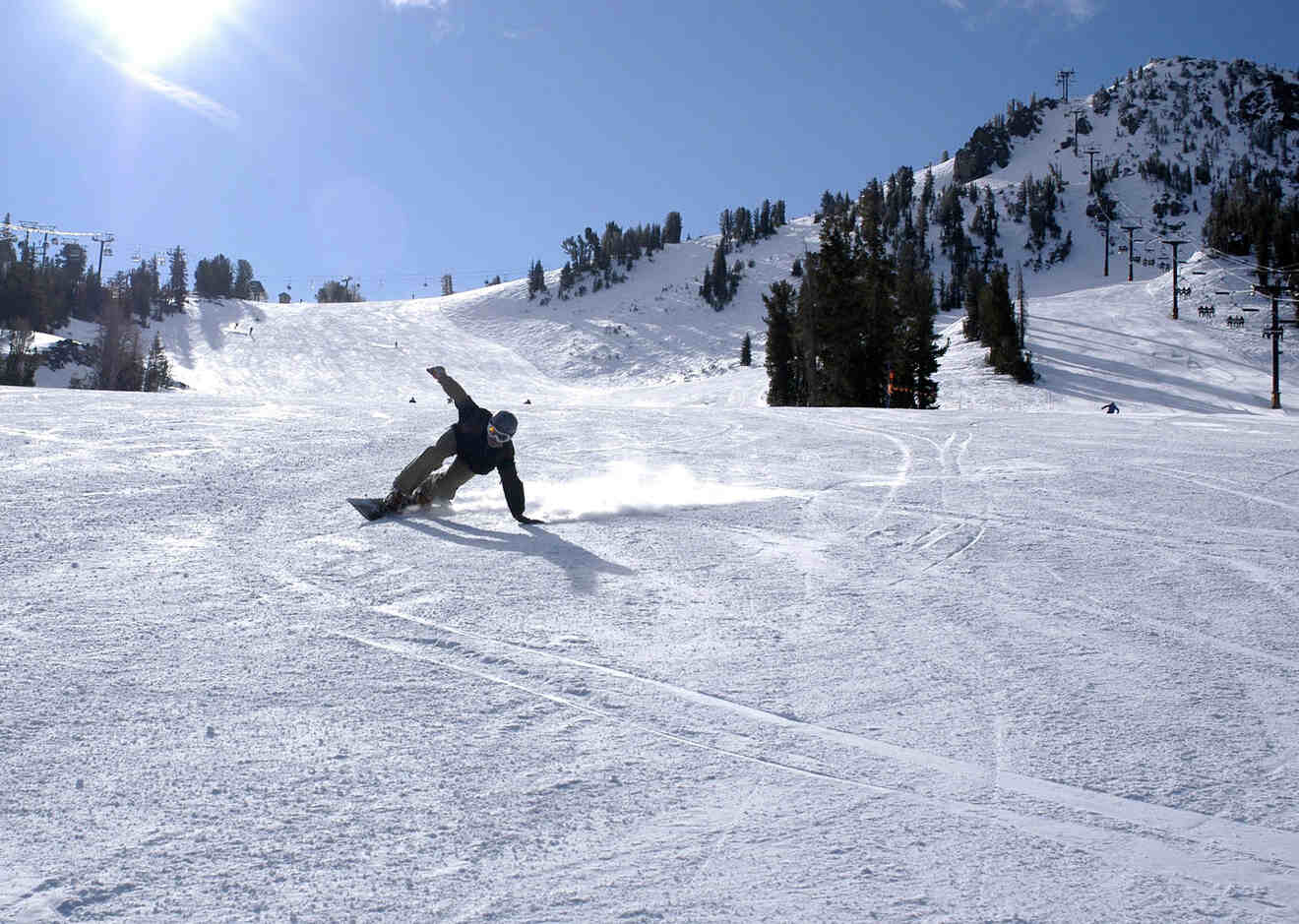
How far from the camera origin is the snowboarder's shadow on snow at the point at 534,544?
18.6 feet

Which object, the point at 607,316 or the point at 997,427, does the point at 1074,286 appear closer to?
the point at 607,316

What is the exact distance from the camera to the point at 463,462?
767 cm

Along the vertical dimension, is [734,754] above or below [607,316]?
below

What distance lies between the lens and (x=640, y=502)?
26.3 ft

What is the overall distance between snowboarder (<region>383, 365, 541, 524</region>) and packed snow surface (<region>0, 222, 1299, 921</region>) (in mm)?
258

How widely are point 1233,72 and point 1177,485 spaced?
796 feet

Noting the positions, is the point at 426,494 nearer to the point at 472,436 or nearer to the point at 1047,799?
the point at 472,436

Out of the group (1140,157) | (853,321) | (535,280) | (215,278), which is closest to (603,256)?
(535,280)

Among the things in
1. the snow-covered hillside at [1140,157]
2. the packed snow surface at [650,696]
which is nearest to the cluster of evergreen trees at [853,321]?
the packed snow surface at [650,696]

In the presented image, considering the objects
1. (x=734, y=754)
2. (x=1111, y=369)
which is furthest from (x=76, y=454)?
(x=1111, y=369)

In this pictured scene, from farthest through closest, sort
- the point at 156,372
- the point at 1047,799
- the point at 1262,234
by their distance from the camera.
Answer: the point at 1262,234 < the point at 156,372 < the point at 1047,799

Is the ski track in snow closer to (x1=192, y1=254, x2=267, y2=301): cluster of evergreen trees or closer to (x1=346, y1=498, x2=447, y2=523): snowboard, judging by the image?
(x1=346, y1=498, x2=447, y2=523): snowboard

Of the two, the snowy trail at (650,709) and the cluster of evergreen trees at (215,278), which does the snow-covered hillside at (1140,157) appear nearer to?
the cluster of evergreen trees at (215,278)

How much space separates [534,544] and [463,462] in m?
1.54
